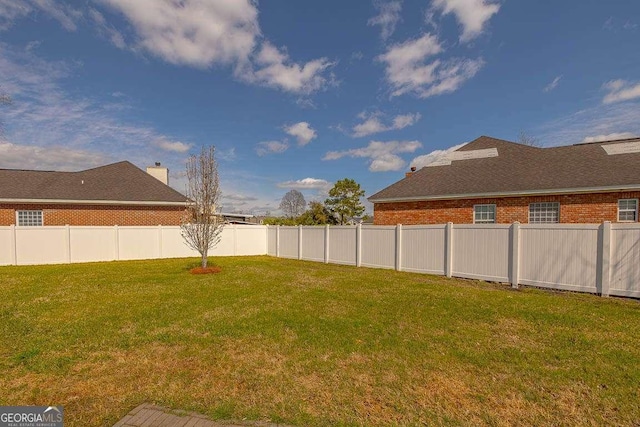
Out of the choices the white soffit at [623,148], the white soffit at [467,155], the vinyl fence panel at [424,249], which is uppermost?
the white soffit at [467,155]

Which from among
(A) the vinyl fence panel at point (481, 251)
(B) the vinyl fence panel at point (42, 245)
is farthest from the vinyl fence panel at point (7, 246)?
(A) the vinyl fence panel at point (481, 251)

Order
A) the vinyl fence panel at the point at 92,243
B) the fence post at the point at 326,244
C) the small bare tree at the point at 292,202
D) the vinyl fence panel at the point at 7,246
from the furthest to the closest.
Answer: the small bare tree at the point at 292,202 < the fence post at the point at 326,244 < the vinyl fence panel at the point at 92,243 < the vinyl fence panel at the point at 7,246

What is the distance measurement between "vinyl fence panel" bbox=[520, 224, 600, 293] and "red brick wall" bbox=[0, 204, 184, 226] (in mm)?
19221

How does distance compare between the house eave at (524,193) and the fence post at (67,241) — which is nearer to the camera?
the house eave at (524,193)

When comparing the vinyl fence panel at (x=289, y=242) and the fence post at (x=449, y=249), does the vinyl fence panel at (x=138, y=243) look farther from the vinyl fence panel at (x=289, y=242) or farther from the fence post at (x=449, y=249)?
the fence post at (x=449, y=249)

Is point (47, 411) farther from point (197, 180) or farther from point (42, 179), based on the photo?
point (42, 179)

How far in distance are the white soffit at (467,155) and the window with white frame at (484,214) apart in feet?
14.8

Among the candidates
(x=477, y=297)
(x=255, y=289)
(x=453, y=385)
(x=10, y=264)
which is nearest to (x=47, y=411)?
(x=453, y=385)

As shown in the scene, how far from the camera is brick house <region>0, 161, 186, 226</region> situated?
1680 cm

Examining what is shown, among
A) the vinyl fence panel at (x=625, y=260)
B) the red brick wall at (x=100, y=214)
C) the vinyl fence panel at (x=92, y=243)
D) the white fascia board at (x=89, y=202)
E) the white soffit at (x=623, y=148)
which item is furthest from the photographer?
the red brick wall at (x=100, y=214)

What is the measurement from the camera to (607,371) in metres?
3.79

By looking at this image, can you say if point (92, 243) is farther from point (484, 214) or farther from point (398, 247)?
point (484, 214)

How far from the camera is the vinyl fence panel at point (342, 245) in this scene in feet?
44.9

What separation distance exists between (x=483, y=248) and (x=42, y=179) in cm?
2525
